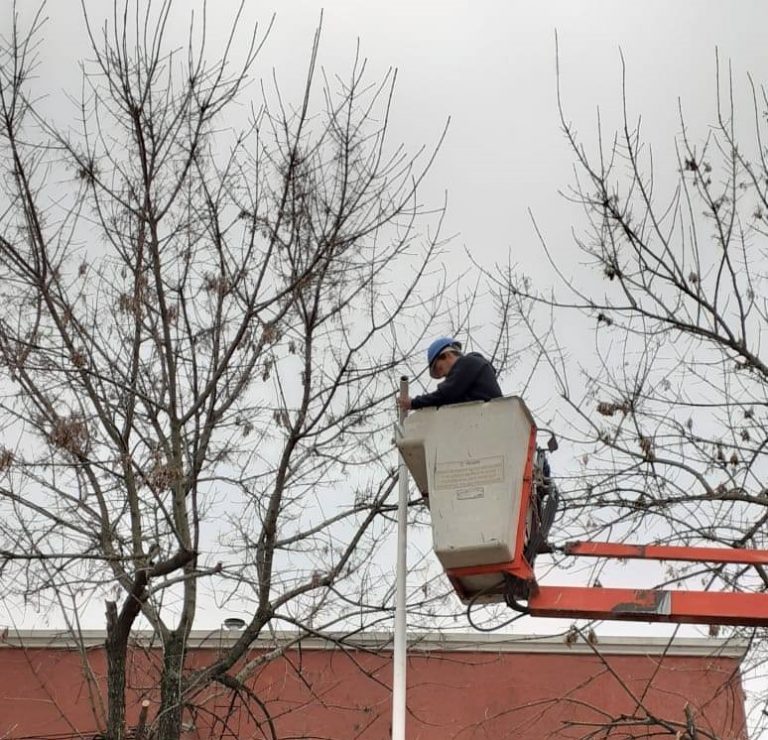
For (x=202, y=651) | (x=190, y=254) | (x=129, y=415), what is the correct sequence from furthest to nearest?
(x=202, y=651)
(x=190, y=254)
(x=129, y=415)

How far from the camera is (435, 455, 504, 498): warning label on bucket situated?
613 centimetres

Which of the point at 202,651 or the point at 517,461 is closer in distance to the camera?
the point at 517,461

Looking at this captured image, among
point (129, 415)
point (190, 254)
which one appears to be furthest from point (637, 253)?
point (129, 415)

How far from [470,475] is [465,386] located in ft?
2.09

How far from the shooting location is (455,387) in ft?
21.7

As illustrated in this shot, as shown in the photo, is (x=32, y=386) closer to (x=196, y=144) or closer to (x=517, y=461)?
(x=196, y=144)

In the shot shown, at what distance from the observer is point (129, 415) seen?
9.46 metres

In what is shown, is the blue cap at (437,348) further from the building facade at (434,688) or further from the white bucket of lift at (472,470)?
the building facade at (434,688)

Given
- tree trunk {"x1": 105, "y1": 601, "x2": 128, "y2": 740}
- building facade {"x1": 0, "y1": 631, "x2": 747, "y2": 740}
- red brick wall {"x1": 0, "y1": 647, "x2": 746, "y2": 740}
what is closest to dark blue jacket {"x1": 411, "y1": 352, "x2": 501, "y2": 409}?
tree trunk {"x1": 105, "y1": 601, "x2": 128, "y2": 740}

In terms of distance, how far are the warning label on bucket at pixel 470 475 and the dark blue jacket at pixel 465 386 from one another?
466mm

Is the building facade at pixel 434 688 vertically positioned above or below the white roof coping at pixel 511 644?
below

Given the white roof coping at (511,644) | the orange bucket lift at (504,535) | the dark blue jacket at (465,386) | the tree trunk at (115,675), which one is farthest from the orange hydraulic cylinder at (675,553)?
the white roof coping at (511,644)

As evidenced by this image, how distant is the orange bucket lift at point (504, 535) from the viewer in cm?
601

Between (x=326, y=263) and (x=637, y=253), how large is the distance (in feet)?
8.52
